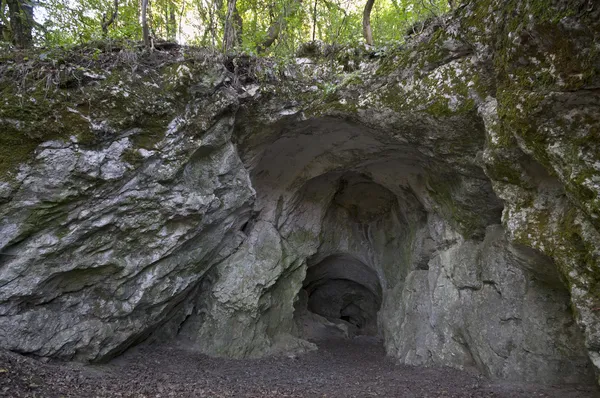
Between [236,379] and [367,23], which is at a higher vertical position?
[367,23]

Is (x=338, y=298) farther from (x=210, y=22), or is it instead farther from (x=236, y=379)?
→ (x=210, y=22)

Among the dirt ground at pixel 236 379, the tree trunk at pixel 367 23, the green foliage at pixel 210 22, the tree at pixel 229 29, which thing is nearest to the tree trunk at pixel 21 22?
the green foliage at pixel 210 22

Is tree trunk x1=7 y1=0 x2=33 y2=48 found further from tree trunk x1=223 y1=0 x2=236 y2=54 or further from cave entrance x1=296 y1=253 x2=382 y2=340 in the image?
cave entrance x1=296 y1=253 x2=382 y2=340

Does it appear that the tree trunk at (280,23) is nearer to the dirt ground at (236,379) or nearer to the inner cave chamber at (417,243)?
the inner cave chamber at (417,243)

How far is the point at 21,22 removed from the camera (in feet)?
18.5

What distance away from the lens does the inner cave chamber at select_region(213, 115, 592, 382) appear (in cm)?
477

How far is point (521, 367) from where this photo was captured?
189 inches

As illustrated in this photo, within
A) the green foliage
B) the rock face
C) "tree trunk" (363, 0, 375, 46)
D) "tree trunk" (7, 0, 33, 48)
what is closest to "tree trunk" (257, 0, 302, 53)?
the green foliage

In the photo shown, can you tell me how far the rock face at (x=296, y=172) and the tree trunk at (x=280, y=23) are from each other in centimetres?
145

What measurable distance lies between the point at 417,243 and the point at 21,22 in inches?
327

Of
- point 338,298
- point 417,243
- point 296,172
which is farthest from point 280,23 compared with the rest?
point 338,298

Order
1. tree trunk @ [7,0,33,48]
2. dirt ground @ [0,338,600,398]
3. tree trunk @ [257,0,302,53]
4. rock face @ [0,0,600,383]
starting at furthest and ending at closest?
1. tree trunk @ [257,0,302,53]
2. tree trunk @ [7,0,33,48]
3. dirt ground @ [0,338,600,398]
4. rock face @ [0,0,600,383]

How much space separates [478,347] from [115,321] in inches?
221

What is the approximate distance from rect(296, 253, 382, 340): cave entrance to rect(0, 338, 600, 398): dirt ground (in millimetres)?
2781
